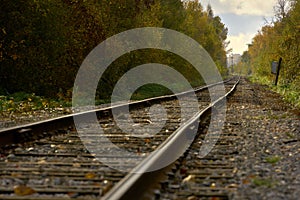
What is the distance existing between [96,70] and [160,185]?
1435 centimetres

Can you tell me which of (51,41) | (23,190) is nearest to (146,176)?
(23,190)

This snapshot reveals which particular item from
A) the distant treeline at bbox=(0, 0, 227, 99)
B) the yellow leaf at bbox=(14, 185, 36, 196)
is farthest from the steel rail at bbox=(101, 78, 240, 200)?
the distant treeline at bbox=(0, 0, 227, 99)

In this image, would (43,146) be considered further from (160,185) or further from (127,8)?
(127,8)

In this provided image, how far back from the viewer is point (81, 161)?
4391mm

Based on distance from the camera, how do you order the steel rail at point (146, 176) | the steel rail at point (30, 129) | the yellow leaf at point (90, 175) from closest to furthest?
the steel rail at point (146, 176), the yellow leaf at point (90, 175), the steel rail at point (30, 129)

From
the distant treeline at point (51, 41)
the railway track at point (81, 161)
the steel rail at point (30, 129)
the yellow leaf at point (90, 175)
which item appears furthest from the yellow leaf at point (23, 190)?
the distant treeline at point (51, 41)

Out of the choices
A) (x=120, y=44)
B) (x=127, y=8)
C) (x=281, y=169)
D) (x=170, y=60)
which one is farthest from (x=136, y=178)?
(x=170, y=60)

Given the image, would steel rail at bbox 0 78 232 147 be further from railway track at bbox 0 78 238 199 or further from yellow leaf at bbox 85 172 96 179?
yellow leaf at bbox 85 172 96 179

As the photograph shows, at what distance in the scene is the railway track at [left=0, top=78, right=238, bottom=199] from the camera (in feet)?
10.4

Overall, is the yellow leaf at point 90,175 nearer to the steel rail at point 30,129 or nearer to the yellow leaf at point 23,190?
the yellow leaf at point 23,190

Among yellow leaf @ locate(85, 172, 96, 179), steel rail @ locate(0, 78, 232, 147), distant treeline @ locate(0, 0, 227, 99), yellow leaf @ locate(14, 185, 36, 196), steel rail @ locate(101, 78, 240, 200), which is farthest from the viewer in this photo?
distant treeline @ locate(0, 0, 227, 99)

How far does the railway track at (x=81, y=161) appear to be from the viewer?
3164 mm

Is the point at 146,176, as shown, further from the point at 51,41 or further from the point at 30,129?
the point at 51,41

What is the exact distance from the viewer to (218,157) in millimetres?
4789
